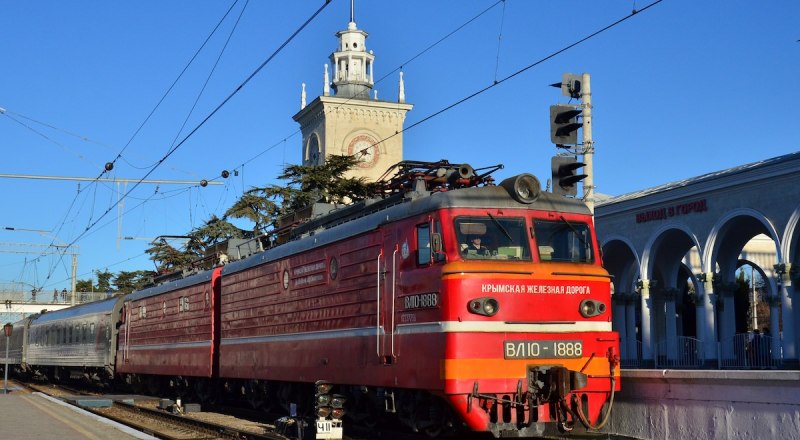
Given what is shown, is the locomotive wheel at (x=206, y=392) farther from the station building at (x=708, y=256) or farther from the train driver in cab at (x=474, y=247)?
the station building at (x=708, y=256)

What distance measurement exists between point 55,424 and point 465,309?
10037mm

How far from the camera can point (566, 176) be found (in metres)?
15.3

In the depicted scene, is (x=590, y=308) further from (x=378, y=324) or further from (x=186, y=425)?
(x=186, y=425)

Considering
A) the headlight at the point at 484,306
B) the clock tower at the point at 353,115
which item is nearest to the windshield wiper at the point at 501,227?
the headlight at the point at 484,306

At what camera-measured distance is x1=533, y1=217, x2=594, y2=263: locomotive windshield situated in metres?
13.4

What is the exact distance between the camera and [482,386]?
1234 centimetres

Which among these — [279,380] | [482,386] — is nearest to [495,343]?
[482,386]

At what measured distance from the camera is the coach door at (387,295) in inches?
547

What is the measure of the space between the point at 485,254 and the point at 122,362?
23.3 metres

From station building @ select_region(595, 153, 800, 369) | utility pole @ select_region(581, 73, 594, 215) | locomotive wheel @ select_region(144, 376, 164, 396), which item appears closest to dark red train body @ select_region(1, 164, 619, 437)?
utility pole @ select_region(581, 73, 594, 215)

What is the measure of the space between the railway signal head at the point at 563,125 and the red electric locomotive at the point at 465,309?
179cm

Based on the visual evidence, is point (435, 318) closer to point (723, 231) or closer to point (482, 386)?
point (482, 386)

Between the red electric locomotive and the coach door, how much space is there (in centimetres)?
2

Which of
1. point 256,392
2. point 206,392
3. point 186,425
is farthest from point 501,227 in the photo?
point 206,392
